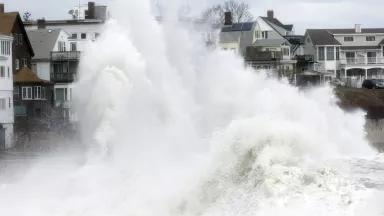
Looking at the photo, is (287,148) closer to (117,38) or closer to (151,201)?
(151,201)

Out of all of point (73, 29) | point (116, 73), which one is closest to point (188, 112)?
point (116, 73)

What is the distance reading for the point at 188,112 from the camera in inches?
1594

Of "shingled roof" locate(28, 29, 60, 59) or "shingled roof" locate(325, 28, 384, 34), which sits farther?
"shingled roof" locate(325, 28, 384, 34)

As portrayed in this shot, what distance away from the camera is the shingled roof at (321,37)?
103119mm

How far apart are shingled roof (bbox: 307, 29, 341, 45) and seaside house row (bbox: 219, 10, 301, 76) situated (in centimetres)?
276

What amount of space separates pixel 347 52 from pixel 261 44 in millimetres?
16962

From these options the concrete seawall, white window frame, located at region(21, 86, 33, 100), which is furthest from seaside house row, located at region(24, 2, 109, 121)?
the concrete seawall

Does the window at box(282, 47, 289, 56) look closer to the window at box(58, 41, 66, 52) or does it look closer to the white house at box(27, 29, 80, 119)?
the white house at box(27, 29, 80, 119)

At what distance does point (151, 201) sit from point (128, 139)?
11.2 m

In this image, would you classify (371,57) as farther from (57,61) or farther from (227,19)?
(57,61)

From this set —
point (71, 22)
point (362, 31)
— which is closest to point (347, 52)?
point (362, 31)

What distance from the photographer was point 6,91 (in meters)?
63.5

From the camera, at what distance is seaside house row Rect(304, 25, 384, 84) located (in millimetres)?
103188

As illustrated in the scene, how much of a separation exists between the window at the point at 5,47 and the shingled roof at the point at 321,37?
4859cm
